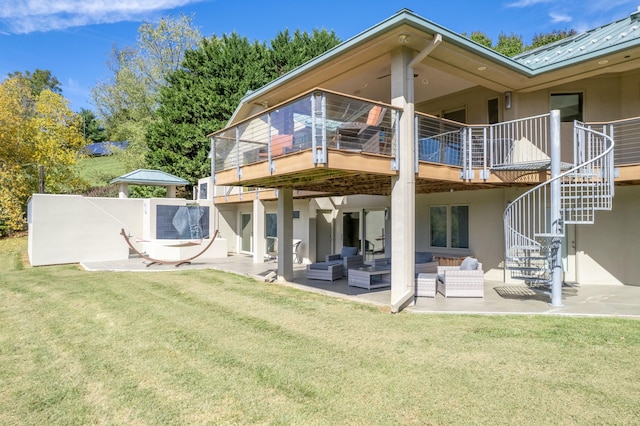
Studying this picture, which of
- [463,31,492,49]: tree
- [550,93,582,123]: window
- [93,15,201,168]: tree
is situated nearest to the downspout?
[550,93,582,123]: window

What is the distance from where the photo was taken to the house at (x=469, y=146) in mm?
7754

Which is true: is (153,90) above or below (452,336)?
above

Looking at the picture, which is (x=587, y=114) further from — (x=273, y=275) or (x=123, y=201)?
(x=123, y=201)

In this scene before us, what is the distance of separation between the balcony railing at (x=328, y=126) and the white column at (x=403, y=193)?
0.78 ft

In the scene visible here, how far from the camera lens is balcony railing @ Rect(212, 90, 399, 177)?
7.18 meters

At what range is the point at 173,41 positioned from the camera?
105ft

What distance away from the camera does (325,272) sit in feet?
37.5

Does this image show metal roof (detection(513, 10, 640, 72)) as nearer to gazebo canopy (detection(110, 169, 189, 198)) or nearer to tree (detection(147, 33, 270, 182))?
gazebo canopy (detection(110, 169, 189, 198))

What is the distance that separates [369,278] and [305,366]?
535 centimetres

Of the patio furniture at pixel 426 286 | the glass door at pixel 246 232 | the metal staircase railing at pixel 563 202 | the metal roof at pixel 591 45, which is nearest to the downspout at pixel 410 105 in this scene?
the patio furniture at pixel 426 286

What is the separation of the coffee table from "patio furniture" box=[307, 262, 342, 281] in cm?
94

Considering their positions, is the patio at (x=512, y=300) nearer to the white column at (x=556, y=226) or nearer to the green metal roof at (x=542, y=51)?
the white column at (x=556, y=226)

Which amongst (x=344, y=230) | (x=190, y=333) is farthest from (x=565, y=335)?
(x=344, y=230)

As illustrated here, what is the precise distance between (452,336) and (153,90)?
110 feet
